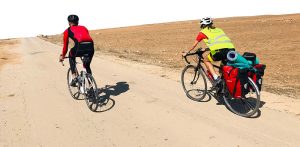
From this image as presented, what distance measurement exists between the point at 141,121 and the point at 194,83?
243cm

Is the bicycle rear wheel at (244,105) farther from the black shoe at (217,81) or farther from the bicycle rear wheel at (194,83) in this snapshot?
the bicycle rear wheel at (194,83)

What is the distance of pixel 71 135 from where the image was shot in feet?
21.3

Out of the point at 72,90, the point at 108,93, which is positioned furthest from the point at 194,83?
the point at 72,90

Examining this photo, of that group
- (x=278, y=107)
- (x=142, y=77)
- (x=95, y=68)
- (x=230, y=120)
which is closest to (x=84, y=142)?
(x=230, y=120)

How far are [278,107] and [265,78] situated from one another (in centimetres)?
640

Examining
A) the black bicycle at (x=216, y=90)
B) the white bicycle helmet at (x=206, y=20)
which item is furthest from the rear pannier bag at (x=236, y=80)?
the white bicycle helmet at (x=206, y=20)

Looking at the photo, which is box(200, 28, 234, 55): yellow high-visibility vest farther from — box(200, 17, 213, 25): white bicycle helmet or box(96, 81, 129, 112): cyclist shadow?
box(96, 81, 129, 112): cyclist shadow

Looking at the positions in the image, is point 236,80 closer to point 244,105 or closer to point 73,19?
point 244,105

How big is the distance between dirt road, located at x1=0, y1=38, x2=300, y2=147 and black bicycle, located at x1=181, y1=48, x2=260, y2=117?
232mm

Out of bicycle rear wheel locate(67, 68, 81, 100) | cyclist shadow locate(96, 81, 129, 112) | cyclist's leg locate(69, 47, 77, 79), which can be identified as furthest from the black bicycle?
bicycle rear wheel locate(67, 68, 81, 100)

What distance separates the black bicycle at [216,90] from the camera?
6.93m

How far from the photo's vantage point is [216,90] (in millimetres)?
7629

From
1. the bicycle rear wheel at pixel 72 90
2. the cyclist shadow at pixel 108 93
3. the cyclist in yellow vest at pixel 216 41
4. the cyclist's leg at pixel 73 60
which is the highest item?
the cyclist in yellow vest at pixel 216 41

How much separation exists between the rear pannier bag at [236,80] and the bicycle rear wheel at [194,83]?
131 centimetres
